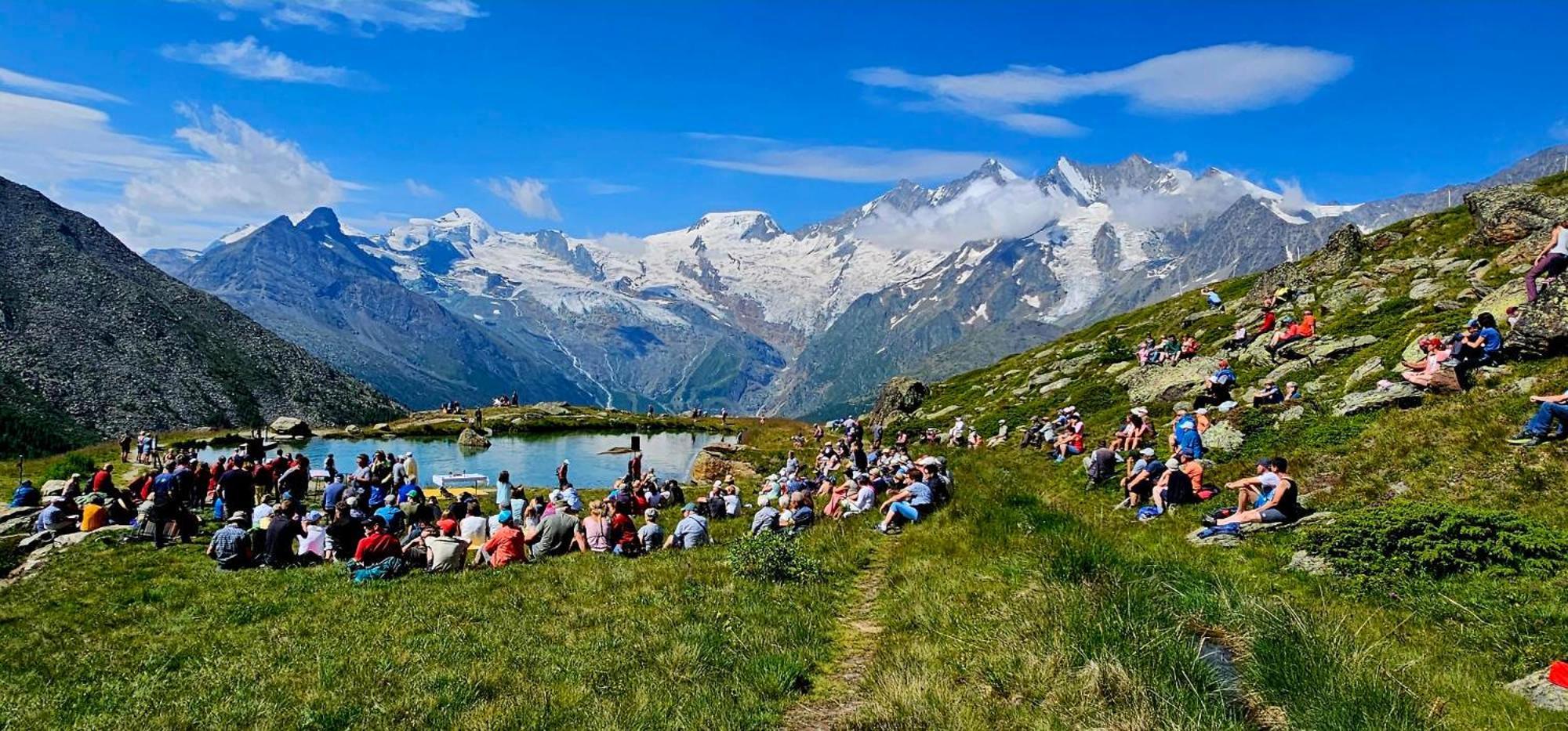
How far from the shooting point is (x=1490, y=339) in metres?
20.7

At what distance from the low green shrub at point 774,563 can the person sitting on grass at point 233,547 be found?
13412mm

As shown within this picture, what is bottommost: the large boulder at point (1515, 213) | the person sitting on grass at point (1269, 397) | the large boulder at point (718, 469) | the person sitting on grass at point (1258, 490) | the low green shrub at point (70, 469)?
the large boulder at point (718, 469)

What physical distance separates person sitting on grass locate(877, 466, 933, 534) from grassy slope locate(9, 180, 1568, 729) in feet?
5.71

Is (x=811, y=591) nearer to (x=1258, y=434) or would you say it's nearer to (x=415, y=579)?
(x=415, y=579)

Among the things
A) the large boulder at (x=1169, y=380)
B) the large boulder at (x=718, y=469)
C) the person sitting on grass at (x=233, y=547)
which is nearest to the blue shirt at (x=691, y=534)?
the person sitting on grass at (x=233, y=547)

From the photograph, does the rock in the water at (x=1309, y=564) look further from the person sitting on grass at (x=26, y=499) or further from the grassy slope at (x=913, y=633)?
the person sitting on grass at (x=26, y=499)

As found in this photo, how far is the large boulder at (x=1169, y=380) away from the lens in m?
34.3

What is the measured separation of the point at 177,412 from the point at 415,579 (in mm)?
163607

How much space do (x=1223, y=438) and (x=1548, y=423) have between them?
9.10 m

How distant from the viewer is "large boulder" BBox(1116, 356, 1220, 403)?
34281mm

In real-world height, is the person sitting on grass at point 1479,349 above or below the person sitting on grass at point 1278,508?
above

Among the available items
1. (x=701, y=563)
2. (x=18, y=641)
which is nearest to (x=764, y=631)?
(x=701, y=563)

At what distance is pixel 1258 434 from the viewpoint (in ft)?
77.3

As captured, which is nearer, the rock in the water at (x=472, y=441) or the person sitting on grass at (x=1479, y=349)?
the person sitting on grass at (x=1479, y=349)
